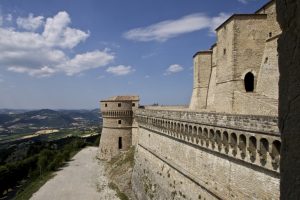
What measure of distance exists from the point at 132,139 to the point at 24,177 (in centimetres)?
1845

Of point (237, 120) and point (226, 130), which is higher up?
point (237, 120)

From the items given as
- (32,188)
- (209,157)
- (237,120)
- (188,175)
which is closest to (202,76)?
(188,175)

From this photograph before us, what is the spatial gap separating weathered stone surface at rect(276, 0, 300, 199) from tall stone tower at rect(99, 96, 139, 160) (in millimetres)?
35757

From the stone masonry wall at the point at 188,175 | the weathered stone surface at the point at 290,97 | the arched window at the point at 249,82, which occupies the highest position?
the arched window at the point at 249,82

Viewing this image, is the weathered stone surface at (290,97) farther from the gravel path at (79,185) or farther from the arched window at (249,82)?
A: the gravel path at (79,185)

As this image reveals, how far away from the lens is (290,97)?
196cm

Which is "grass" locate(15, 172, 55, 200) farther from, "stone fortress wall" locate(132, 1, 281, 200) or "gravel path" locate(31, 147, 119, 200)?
"stone fortress wall" locate(132, 1, 281, 200)

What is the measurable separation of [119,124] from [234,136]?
2639cm

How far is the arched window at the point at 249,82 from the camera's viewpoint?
1889cm

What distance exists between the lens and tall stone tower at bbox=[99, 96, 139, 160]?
3822cm

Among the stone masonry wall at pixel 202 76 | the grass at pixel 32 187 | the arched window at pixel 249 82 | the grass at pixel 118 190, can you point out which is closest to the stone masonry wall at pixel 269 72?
the arched window at pixel 249 82

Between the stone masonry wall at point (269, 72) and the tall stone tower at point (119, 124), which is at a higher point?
the stone masonry wall at point (269, 72)

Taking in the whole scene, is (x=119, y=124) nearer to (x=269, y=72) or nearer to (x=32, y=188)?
(x=32, y=188)

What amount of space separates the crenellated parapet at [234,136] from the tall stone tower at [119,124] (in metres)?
18.0
